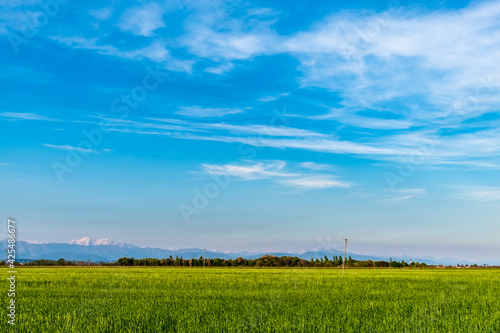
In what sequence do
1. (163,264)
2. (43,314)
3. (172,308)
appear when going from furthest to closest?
(163,264) < (172,308) < (43,314)

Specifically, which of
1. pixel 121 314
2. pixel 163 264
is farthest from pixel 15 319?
pixel 163 264

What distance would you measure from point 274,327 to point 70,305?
9.63m

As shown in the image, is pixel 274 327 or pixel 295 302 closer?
pixel 274 327

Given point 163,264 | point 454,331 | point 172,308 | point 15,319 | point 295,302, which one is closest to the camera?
point 454,331

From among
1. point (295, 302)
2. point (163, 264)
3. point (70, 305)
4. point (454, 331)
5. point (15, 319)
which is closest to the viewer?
point (454, 331)

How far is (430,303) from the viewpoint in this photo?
1955cm

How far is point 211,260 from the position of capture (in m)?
163

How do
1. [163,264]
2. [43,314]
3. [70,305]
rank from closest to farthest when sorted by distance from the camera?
[43,314]
[70,305]
[163,264]

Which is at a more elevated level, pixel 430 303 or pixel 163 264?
pixel 430 303

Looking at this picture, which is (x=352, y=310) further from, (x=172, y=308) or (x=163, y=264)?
(x=163, y=264)

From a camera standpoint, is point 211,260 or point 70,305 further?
point 211,260

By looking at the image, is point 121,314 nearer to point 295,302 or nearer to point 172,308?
point 172,308

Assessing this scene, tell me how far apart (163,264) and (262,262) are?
3641cm

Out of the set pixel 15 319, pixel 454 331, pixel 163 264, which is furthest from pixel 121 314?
pixel 163 264
